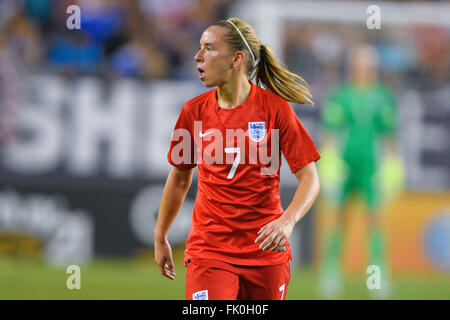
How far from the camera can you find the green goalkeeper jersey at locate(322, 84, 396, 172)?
29.1 feet

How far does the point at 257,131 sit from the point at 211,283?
762 millimetres

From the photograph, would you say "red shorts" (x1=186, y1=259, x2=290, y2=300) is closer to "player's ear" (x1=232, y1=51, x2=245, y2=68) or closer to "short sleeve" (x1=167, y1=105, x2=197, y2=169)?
"short sleeve" (x1=167, y1=105, x2=197, y2=169)

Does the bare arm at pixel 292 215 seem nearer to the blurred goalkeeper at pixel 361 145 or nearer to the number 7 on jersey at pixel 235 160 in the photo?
the number 7 on jersey at pixel 235 160

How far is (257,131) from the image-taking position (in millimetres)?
3660

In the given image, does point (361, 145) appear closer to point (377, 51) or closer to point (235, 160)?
point (377, 51)

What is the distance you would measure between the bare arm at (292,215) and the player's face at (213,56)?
627 millimetres

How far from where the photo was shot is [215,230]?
3.68 meters

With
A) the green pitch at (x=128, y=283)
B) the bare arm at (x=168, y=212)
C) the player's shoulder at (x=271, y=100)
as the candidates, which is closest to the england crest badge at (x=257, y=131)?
the player's shoulder at (x=271, y=100)

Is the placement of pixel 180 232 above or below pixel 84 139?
below

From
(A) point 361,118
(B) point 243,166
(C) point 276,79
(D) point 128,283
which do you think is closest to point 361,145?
(A) point 361,118

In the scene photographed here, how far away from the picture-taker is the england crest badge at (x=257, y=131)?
12.0 feet
